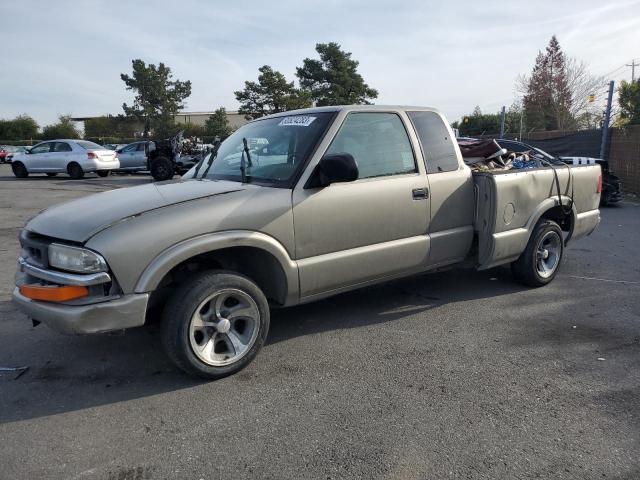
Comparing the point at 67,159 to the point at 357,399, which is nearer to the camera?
the point at 357,399

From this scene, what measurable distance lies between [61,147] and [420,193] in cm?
1890

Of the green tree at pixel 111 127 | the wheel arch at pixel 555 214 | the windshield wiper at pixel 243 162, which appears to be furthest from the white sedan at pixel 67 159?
the green tree at pixel 111 127

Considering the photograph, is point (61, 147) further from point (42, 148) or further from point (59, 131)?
point (59, 131)

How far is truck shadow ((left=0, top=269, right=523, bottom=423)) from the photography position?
3.27 metres

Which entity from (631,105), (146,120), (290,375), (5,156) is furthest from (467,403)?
(146,120)

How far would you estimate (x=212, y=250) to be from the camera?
3.34m

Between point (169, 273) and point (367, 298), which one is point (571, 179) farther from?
point (169, 273)

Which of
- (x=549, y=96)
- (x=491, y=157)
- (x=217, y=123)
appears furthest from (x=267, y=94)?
(x=491, y=157)

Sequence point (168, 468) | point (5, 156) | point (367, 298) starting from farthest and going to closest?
point (5, 156) → point (367, 298) → point (168, 468)

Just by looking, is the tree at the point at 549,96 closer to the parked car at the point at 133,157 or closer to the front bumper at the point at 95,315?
the parked car at the point at 133,157

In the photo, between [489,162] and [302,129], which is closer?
[302,129]

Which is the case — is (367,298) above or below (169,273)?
below

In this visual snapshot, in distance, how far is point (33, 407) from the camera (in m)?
3.13

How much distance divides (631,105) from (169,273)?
22.6 meters
